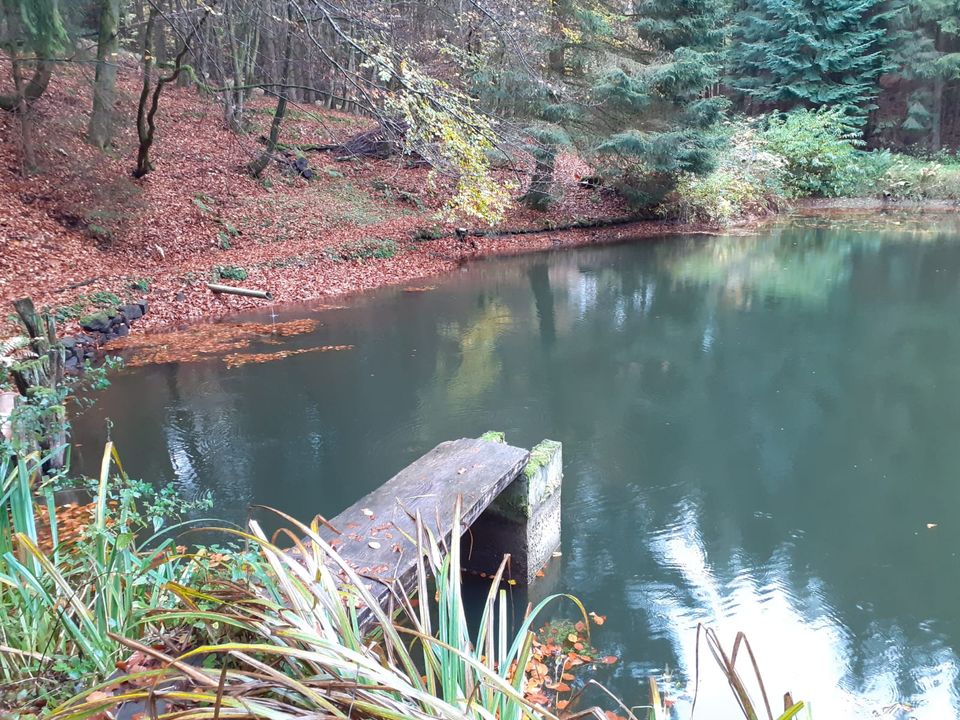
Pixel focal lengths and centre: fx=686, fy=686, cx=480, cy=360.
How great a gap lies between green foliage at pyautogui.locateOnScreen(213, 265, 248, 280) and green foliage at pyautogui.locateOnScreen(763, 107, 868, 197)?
17.4 meters

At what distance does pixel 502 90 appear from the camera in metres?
16.4

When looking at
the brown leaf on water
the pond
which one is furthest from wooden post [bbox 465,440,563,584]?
the brown leaf on water

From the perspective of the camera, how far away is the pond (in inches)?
157

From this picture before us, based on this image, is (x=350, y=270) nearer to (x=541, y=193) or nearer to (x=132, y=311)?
(x=132, y=311)

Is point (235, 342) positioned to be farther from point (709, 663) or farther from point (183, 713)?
point (183, 713)

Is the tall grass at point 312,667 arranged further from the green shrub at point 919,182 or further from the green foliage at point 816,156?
the green shrub at point 919,182

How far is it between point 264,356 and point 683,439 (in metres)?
5.31

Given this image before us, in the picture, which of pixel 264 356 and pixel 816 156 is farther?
pixel 816 156

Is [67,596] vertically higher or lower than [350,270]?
lower

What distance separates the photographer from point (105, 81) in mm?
13766

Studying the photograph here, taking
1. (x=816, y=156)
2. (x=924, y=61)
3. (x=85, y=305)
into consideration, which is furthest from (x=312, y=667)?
(x=924, y=61)

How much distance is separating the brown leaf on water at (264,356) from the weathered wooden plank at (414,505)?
4969mm

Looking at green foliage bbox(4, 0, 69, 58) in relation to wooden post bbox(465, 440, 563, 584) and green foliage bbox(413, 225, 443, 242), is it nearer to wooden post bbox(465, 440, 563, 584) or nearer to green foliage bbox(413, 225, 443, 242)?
wooden post bbox(465, 440, 563, 584)

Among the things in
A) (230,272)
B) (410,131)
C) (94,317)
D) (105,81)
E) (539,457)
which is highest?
(105,81)
